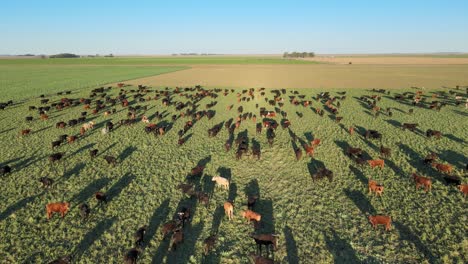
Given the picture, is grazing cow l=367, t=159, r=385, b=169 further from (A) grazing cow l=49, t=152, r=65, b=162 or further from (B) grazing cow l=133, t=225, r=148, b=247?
(A) grazing cow l=49, t=152, r=65, b=162

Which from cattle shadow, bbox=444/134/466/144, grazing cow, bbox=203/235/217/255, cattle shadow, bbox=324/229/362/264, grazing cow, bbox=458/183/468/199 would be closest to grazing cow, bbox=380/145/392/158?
grazing cow, bbox=458/183/468/199

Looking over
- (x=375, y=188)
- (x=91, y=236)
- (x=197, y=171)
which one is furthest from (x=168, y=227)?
(x=375, y=188)

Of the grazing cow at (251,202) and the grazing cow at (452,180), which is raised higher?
the grazing cow at (452,180)

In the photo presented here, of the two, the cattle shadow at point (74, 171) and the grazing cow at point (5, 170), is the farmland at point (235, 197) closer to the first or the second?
the cattle shadow at point (74, 171)

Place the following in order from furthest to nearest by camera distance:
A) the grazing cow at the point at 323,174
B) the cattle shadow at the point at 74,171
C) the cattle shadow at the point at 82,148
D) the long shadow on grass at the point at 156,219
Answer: the cattle shadow at the point at 82,148, the cattle shadow at the point at 74,171, the grazing cow at the point at 323,174, the long shadow on grass at the point at 156,219

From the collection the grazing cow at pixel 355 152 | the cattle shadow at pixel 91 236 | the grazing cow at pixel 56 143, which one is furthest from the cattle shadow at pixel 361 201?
the grazing cow at pixel 56 143

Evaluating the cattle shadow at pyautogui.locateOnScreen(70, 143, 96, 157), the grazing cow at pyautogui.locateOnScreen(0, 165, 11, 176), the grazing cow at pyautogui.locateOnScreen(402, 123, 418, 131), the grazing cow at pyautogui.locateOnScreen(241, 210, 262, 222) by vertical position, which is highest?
the grazing cow at pyautogui.locateOnScreen(402, 123, 418, 131)
